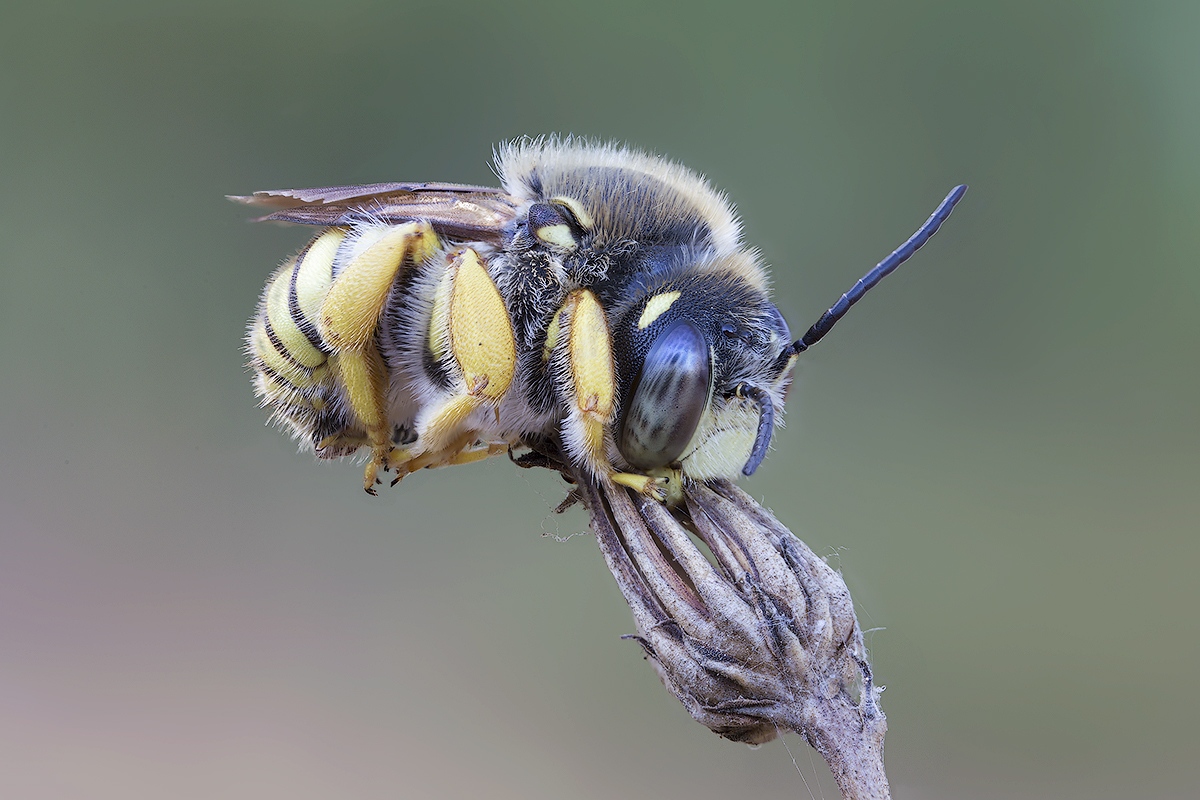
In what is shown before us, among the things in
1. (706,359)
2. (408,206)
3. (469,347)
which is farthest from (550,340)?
(408,206)

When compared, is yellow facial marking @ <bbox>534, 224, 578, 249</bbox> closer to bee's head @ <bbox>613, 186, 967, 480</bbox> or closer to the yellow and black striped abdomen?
bee's head @ <bbox>613, 186, 967, 480</bbox>

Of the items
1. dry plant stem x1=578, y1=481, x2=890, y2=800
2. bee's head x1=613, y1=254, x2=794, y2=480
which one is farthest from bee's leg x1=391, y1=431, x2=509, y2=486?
dry plant stem x1=578, y1=481, x2=890, y2=800

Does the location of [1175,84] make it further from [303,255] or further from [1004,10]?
[303,255]

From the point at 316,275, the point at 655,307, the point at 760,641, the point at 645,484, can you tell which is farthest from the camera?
the point at 316,275

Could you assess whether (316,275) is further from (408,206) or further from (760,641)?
(760,641)

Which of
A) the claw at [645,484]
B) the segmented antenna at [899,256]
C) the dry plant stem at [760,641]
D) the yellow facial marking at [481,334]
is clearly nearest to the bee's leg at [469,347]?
the yellow facial marking at [481,334]

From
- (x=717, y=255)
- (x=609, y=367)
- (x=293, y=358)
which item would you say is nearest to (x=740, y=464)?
(x=609, y=367)

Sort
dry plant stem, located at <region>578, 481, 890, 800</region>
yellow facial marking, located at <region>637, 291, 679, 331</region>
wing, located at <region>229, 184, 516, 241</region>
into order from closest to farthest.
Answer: dry plant stem, located at <region>578, 481, 890, 800</region> → yellow facial marking, located at <region>637, 291, 679, 331</region> → wing, located at <region>229, 184, 516, 241</region>
